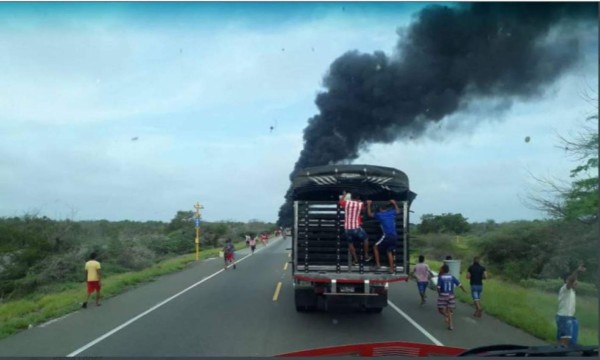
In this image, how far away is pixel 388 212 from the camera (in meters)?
9.06

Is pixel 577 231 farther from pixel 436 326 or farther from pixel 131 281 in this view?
pixel 131 281

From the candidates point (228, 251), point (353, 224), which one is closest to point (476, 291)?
point (353, 224)

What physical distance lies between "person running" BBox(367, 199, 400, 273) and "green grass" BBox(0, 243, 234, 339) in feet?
18.0

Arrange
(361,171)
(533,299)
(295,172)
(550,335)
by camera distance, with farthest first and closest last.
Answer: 1. (361,171)
2. (295,172)
3. (533,299)
4. (550,335)

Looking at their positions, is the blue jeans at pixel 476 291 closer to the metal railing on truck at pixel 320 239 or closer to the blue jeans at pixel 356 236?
the metal railing on truck at pixel 320 239

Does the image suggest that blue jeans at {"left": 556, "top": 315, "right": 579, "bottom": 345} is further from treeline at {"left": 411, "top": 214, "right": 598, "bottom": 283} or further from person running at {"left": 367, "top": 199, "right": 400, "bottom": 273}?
person running at {"left": 367, "top": 199, "right": 400, "bottom": 273}

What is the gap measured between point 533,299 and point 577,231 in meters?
1.06

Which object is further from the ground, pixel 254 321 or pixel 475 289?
pixel 475 289

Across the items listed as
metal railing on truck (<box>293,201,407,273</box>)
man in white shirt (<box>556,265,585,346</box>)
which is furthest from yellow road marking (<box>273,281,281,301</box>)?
man in white shirt (<box>556,265,585,346</box>)

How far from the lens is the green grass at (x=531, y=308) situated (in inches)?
201

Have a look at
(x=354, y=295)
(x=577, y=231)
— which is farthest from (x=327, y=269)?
(x=577, y=231)

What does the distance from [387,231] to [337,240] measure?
93 cm

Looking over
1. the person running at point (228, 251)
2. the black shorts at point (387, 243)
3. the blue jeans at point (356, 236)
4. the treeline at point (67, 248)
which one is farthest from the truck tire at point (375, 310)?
the person running at point (228, 251)

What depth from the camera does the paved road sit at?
689cm
